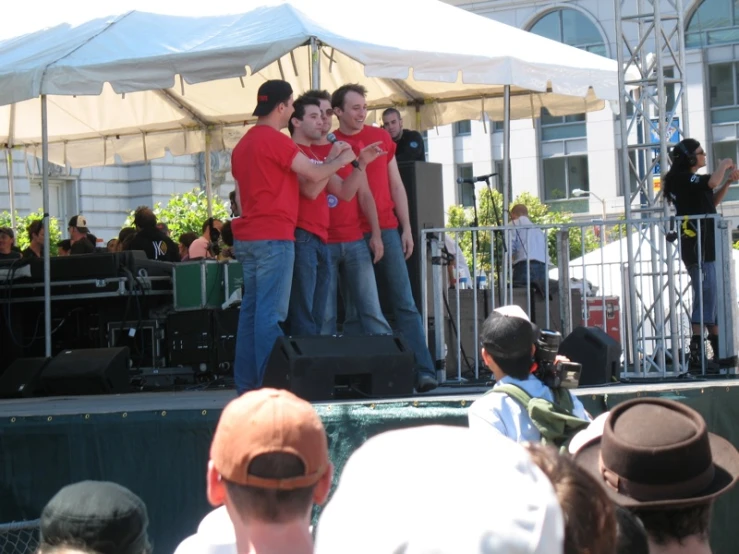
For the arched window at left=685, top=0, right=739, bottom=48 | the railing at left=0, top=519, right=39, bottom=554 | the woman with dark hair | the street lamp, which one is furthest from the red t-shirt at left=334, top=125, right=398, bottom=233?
the arched window at left=685, top=0, right=739, bottom=48

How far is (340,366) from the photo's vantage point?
286 inches

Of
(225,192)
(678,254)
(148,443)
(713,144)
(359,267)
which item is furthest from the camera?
(713,144)

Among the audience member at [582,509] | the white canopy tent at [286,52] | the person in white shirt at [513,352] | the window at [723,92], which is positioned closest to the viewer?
the audience member at [582,509]

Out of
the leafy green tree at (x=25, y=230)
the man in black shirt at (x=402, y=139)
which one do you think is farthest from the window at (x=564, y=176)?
the man in black shirt at (x=402, y=139)

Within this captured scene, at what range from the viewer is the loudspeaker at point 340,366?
714 centimetres

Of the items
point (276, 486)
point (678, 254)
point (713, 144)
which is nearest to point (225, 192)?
point (713, 144)

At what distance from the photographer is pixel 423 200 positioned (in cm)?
917

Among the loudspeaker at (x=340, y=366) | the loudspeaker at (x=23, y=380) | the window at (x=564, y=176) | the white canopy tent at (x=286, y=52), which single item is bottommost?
the loudspeaker at (x=23, y=380)

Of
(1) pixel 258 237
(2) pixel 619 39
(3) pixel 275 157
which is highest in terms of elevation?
(2) pixel 619 39

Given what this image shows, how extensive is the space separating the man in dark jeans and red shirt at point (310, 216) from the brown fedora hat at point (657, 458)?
4950mm

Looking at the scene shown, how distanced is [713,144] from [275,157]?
41.2 m

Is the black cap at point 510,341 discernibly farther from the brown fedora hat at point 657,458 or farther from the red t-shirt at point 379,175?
the red t-shirt at point 379,175

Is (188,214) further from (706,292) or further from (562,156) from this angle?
(562,156)

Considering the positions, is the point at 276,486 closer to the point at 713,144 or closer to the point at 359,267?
the point at 359,267
